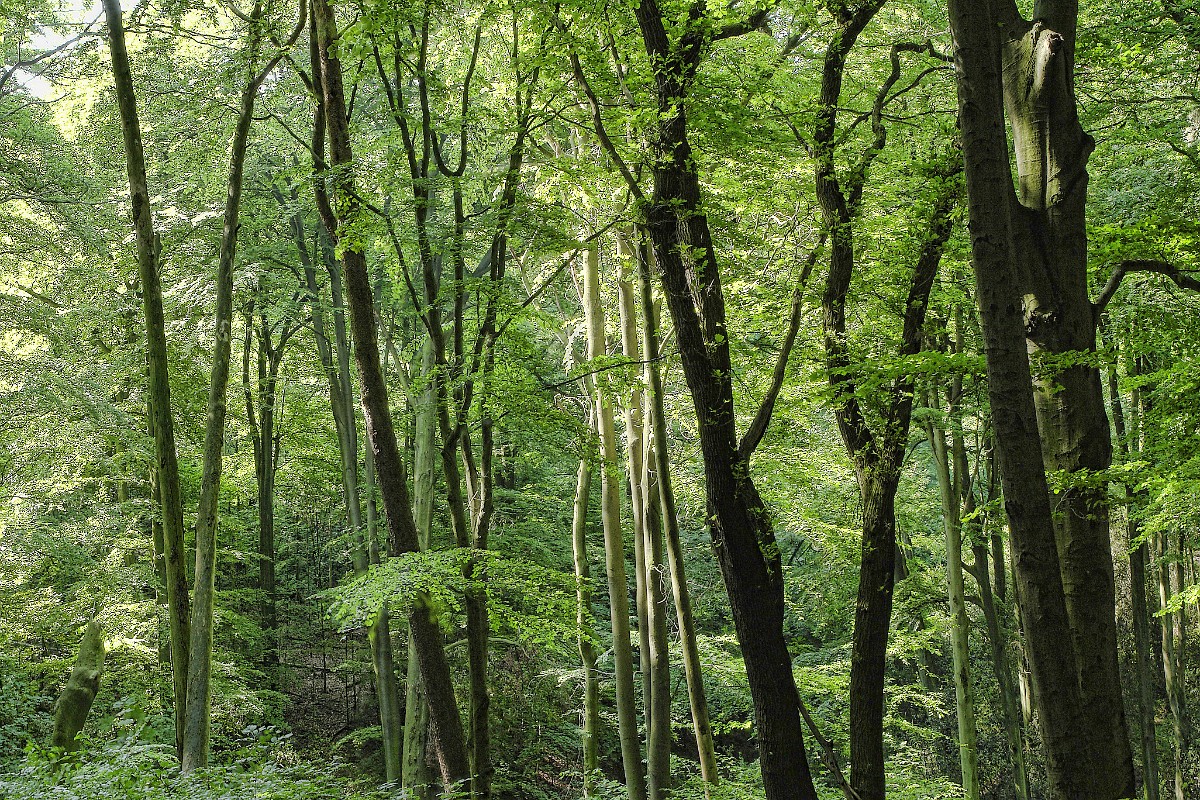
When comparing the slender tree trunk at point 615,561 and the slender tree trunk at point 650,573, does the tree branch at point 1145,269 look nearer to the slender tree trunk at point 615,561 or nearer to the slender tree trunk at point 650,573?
the slender tree trunk at point 650,573

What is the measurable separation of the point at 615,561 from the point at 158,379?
511cm

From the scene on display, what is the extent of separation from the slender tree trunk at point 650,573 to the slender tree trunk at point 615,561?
21cm

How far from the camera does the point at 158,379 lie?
6.72m

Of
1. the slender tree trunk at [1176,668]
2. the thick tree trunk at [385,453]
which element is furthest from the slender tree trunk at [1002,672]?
the thick tree trunk at [385,453]

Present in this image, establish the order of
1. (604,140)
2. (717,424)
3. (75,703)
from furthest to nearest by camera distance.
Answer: (75,703) < (604,140) < (717,424)

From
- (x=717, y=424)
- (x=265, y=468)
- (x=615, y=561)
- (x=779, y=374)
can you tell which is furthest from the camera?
(x=265, y=468)

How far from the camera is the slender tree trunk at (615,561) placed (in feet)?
29.9

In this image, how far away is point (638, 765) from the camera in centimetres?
908

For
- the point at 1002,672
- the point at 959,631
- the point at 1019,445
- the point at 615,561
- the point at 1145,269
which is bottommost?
the point at 1002,672

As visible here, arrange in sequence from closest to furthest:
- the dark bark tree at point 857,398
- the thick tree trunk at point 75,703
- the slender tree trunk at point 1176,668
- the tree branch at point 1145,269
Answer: the tree branch at point 1145,269, the dark bark tree at point 857,398, the thick tree trunk at point 75,703, the slender tree trunk at point 1176,668

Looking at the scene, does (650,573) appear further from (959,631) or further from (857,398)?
(959,631)

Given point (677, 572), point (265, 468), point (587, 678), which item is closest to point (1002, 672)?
point (587, 678)

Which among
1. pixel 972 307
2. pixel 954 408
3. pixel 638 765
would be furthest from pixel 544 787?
pixel 972 307

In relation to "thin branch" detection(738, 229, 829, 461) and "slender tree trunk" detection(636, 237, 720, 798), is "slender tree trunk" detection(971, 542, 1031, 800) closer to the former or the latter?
"slender tree trunk" detection(636, 237, 720, 798)
